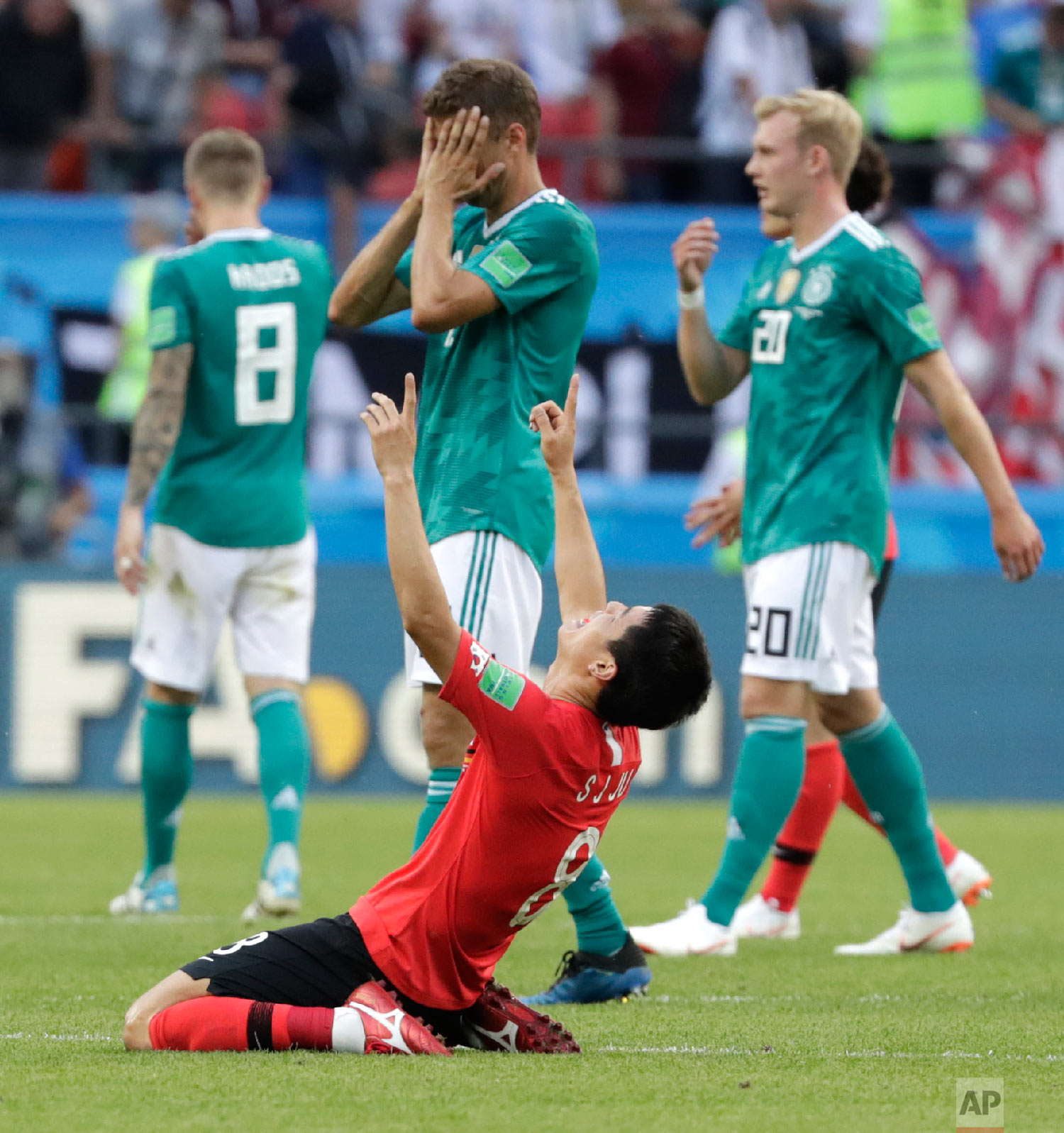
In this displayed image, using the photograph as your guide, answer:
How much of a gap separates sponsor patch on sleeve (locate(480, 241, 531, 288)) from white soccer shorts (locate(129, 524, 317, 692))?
6.63ft

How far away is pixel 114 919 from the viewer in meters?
6.17

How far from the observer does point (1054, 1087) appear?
362cm

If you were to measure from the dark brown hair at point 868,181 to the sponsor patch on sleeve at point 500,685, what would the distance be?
10.2 ft

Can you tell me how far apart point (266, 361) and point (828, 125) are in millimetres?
1944

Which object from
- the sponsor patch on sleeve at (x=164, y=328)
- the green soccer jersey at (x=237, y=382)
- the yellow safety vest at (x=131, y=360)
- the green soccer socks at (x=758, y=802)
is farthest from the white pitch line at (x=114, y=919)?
the yellow safety vest at (x=131, y=360)

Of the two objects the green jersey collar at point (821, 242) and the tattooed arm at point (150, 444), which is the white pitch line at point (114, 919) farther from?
the green jersey collar at point (821, 242)

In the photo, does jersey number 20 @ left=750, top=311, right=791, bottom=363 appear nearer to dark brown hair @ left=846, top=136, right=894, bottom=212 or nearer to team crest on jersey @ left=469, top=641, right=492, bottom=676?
dark brown hair @ left=846, top=136, right=894, bottom=212

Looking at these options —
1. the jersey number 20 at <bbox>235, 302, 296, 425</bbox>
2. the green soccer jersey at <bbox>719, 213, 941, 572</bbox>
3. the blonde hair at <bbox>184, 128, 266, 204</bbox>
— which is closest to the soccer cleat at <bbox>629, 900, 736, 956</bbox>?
the green soccer jersey at <bbox>719, 213, 941, 572</bbox>

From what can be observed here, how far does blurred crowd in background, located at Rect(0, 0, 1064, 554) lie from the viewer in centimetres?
1325

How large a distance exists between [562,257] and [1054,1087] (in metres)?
2.22

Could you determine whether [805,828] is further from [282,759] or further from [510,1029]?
[510,1029]

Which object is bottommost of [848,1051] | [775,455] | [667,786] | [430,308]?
[667,786]

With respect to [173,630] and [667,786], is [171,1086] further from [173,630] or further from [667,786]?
[667,786]

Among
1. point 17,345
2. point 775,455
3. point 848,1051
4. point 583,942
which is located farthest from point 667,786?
point 848,1051
